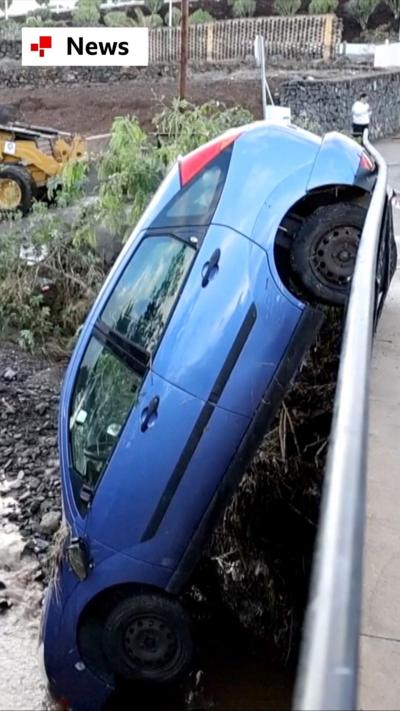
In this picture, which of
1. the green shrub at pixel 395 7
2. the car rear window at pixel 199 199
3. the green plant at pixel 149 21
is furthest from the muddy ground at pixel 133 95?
the car rear window at pixel 199 199

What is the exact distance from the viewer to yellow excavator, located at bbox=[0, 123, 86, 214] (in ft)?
45.0

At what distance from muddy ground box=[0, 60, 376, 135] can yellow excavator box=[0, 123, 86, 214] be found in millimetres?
6269

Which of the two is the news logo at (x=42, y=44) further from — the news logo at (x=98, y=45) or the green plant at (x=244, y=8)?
the green plant at (x=244, y=8)

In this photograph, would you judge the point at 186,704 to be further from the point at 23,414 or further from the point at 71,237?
the point at 71,237

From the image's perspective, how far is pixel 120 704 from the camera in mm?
4867

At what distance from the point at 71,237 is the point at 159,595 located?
22.3 feet

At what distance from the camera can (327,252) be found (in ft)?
15.1

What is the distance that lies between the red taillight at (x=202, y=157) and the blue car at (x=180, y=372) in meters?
0.01

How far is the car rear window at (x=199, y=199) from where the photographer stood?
4.57 metres

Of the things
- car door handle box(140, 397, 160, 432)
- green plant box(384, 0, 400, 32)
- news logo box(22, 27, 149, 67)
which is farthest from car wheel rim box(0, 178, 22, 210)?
green plant box(384, 0, 400, 32)

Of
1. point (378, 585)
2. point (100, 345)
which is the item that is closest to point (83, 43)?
point (100, 345)

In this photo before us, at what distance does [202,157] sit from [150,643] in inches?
109

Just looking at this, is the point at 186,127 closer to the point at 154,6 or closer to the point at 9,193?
the point at 9,193

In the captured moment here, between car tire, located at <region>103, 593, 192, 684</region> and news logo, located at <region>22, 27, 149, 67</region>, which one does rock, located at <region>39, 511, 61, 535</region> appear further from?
news logo, located at <region>22, 27, 149, 67</region>
